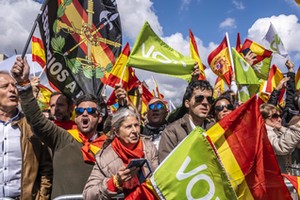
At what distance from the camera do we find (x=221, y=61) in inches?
326

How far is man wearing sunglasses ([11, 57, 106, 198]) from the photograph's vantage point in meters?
3.65

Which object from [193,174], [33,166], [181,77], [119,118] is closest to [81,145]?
[33,166]

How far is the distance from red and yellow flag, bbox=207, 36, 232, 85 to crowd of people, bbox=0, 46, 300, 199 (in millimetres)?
3403

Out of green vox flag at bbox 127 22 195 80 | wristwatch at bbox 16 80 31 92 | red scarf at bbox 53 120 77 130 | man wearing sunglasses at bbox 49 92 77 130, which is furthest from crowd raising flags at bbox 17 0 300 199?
wristwatch at bbox 16 80 31 92

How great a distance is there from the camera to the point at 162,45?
19.6 ft

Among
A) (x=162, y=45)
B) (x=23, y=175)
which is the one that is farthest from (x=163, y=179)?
(x=162, y=45)

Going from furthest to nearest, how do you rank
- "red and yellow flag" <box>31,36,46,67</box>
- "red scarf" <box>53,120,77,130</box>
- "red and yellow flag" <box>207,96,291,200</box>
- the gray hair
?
"red and yellow flag" <box>31,36,46,67</box>, "red scarf" <box>53,120,77,130</box>, the gray hair, "red and yellow flag" <box>207,96,291,200</box>

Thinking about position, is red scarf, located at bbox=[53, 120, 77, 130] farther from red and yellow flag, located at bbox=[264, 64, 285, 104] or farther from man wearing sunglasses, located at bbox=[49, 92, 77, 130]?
red and yellow flag, located at bbox=[264, 64, 285, 104]

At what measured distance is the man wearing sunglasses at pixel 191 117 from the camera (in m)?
3.85

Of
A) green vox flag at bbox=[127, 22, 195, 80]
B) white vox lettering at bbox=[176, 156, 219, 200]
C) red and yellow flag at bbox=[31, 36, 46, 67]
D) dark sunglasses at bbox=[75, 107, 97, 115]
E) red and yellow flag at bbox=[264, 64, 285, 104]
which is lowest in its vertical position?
white vox lettering at bbox=[176, 156, 219, 200]

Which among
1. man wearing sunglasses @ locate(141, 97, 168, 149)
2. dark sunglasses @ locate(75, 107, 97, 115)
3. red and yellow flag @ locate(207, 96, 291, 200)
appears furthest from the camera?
man wearing sunglasses @ locate(141, 97, 168, 149)

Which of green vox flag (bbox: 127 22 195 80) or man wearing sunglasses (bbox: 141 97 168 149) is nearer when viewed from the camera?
man wearing sunglasses (bbox: 141 97 168 149)

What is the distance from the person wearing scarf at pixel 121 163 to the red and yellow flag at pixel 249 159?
611 millimetres

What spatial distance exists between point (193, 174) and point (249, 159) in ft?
2.16
